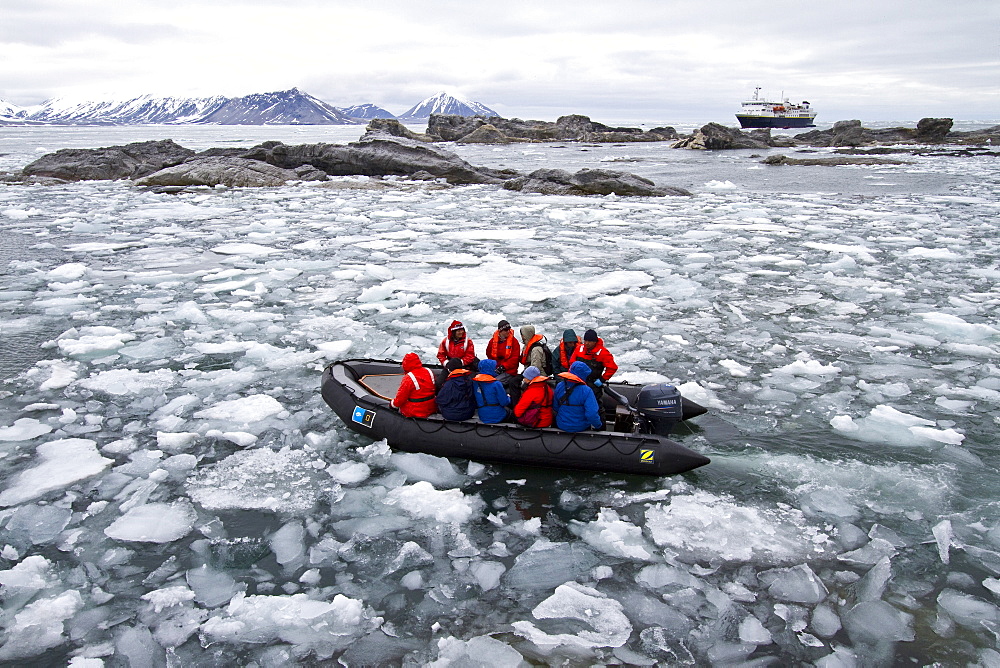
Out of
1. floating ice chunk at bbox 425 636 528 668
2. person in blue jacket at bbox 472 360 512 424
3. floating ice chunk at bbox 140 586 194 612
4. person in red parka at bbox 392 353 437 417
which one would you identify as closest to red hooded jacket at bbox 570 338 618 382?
person in blue jacket at bbox 472 360 512 424

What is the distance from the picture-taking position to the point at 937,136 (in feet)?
196

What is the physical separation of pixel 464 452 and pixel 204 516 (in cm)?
190

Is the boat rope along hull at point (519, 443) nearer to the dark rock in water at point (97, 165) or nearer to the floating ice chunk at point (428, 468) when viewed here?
the floating ice chunk at point (428, 468)

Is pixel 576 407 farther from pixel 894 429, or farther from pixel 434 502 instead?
pixel 894 429

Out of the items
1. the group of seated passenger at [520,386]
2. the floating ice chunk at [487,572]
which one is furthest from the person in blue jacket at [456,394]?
the floating ice chunk at [487,572]

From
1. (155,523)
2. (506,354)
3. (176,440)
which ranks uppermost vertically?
(506,354)

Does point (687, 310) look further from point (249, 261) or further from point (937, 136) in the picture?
point (937, 136)

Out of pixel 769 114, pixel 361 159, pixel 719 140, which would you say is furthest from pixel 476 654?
pixel 769 114

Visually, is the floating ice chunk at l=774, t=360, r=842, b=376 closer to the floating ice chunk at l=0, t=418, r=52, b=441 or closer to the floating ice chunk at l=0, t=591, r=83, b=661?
the floating ice chunk at l=0, t=591, r=83, b=661

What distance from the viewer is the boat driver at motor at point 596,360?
18.1ft

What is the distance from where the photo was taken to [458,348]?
580cm

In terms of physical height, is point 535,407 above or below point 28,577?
above

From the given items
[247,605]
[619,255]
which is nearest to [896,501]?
[247,605]

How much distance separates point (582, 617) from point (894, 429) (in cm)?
356
